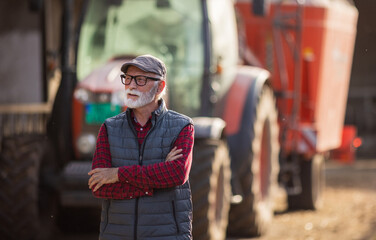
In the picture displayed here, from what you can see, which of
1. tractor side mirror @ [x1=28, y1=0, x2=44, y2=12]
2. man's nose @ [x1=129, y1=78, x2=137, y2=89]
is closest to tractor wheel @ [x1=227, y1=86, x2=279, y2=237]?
tractor side mirror @ [x1=28, y1=0, x2=44, y2=12]

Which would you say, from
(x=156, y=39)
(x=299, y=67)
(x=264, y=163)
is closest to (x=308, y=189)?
(x=299, y=67)

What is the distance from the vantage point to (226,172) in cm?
706

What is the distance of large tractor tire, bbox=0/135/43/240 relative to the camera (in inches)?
274

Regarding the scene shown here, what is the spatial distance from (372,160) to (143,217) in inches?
574

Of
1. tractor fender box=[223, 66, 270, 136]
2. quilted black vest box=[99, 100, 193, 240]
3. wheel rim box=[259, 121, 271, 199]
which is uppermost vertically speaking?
quilted black vest box=[99, 100, 193, 240]

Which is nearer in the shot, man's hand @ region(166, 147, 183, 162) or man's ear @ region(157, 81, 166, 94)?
man's hand @ region(166, 147, 183, 162)

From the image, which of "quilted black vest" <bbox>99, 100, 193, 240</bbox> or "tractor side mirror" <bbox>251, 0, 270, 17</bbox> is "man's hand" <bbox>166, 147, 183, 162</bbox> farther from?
"tractor side mirror" <bbox>251, 0, 270, 17</bbox>

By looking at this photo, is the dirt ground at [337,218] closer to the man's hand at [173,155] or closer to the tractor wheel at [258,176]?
the tractor wheel at [258,176]

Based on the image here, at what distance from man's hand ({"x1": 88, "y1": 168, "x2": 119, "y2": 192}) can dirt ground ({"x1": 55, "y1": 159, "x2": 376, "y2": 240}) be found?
400 cm

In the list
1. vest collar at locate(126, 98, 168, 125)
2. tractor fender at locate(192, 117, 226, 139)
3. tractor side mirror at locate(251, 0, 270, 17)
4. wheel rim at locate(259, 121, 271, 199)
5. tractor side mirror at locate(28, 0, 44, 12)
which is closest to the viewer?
vest collar at locate(126, 98, 168, 125)

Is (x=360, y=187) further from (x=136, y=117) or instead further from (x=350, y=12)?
(x=136, y=117)

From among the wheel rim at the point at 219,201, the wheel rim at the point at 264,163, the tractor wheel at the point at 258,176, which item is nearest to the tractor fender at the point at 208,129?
the wheel rim at the point at 219,201

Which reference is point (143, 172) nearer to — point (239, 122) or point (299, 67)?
point (239, 122)

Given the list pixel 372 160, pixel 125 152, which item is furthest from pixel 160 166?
pixel 372 160
